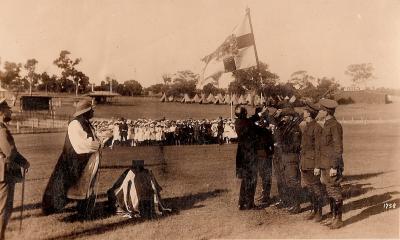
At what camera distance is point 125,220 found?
203 inches

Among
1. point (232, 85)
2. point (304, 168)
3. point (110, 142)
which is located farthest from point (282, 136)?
point (110, 142)

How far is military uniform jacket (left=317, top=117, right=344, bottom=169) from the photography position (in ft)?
16.6

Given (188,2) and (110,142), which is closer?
(188,2)

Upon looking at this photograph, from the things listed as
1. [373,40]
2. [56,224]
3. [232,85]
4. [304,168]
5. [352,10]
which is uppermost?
[352,10]

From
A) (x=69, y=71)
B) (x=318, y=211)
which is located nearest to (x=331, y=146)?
(x=318, y=211)

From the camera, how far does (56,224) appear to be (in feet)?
16.3

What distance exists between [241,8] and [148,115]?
28.1ft

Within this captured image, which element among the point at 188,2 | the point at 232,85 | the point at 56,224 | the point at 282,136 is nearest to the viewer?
the point at 56,224

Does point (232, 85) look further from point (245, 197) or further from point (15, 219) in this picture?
point (15, 219)

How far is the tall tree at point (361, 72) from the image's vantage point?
753 cm

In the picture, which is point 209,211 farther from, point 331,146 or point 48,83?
point 48,83

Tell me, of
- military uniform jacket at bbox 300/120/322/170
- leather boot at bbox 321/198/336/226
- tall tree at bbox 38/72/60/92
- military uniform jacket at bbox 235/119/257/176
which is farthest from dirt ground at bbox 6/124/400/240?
tall tree at bbox 38/72/60/92

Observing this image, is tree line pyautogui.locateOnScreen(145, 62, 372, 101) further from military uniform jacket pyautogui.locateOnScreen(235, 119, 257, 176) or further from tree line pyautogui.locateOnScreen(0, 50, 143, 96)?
tree line pyautogui.locateOnScreen(0, 50, 143, 96)

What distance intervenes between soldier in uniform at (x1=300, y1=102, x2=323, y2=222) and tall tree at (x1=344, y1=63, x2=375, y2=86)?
2.54 metres
